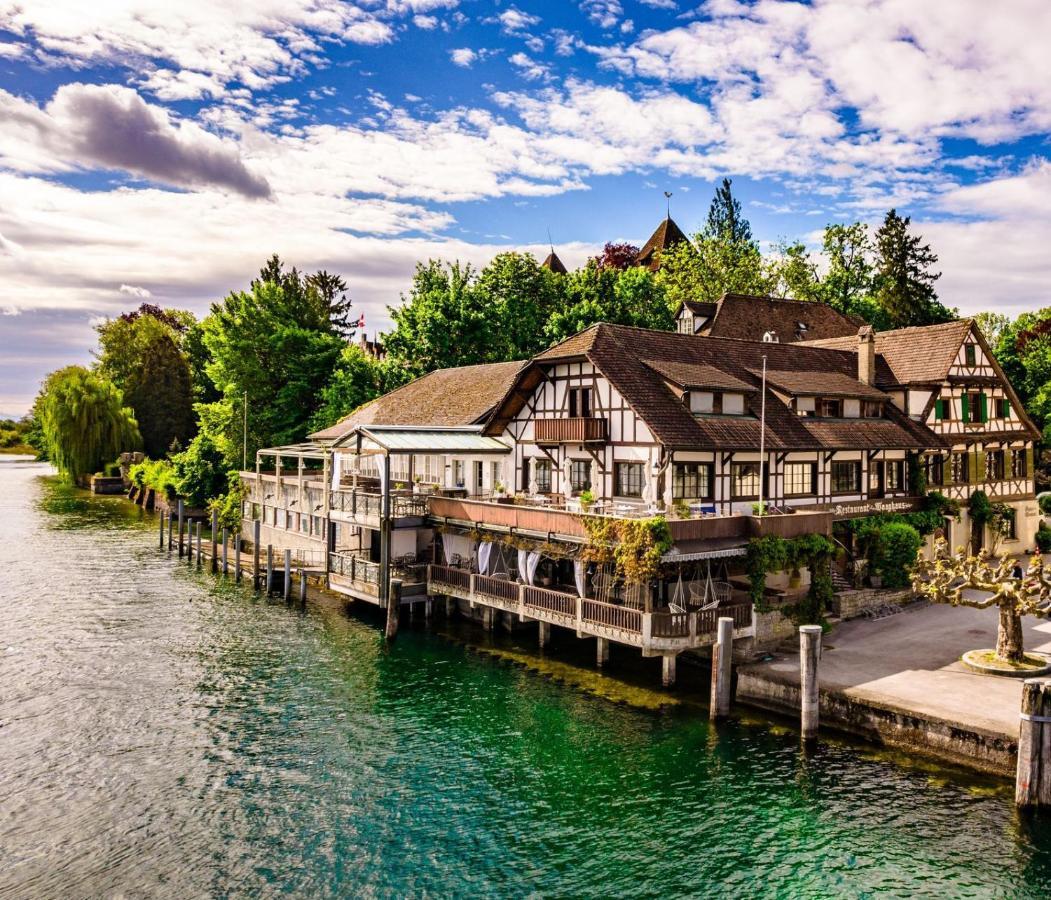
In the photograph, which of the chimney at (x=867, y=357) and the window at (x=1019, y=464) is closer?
the chimney at (x=867, y=357)

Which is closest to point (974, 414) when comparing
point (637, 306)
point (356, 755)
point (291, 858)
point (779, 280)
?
point (637, 306)

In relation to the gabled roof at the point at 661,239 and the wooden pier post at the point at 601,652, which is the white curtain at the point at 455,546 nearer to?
the wooden pier post at the point at 601,652

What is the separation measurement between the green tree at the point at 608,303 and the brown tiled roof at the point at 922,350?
1508 centimetres

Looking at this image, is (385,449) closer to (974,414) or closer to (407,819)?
(407,819)

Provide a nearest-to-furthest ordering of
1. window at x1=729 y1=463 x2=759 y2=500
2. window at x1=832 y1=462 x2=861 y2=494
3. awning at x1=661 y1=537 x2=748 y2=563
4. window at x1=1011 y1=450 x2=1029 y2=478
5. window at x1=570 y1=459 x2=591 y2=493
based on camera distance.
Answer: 1. awning at x1=661 y1=537 x2=748 y2=563
2. window at x1=729 y1=463 x2=759 y2=500
3. window at x1=570 y1=459 x2=591 y2=493
4. window at x1=832 y1=462 x2=861 y2=494
5. window at x1=1011 y1=450 x2=1029 y2=478

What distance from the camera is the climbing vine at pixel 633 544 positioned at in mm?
26172

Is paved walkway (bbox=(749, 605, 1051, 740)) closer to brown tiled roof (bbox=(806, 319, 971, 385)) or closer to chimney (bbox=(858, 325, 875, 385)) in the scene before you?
chimney (bbox=(858, 325, 875, 385))

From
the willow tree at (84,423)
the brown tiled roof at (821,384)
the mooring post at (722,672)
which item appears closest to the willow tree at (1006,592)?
the mooring post at (722,672)

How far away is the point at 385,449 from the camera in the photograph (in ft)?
117

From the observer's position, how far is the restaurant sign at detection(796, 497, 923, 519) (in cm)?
3475

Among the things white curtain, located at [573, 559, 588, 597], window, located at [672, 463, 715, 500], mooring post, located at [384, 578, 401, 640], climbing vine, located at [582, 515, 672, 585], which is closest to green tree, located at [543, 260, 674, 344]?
window, located at [672, 463, 715, 500]

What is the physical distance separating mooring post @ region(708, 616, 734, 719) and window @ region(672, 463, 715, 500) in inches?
313

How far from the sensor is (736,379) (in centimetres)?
3538

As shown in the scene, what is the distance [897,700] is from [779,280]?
5384 centimetres
